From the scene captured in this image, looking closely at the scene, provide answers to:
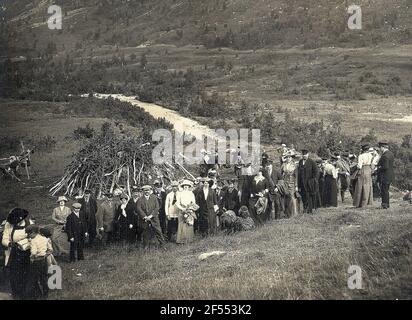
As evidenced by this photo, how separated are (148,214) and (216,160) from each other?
26.3 feet

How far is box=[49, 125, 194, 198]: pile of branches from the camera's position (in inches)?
579

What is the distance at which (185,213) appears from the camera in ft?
37.7

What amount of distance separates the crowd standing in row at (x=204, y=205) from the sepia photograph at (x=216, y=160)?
0.04m

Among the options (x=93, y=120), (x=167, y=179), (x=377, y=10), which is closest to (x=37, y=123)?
(x=93, y=120)

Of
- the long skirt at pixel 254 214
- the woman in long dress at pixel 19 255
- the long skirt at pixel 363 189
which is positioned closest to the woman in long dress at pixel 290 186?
the long skirt at pixel 254 214

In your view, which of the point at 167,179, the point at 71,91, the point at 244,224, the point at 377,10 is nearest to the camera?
the point at 244,224

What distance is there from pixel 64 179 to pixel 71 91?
838 inches

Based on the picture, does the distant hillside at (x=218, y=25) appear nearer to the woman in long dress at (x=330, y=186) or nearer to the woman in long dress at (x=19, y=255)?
the woman in long dress at (x=330, y=186)

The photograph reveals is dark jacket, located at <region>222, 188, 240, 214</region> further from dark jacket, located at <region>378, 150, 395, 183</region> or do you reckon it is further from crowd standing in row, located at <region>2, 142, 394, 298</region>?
dark jacket, located at <region>378, 150, 395, 183</region>

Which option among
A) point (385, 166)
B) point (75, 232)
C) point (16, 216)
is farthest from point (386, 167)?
point (16, 216)

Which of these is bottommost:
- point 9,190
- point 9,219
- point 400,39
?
point 9,190

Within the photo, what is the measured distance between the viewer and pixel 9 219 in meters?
8.27
